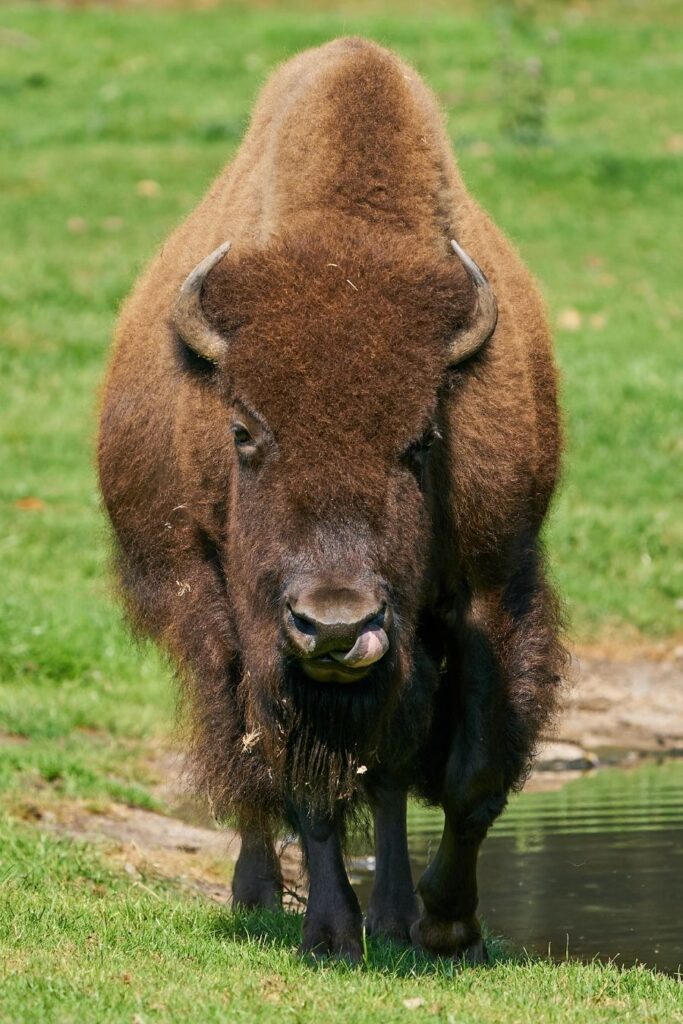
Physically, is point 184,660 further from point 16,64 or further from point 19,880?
point 16,64

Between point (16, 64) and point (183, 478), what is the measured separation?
20.2 m

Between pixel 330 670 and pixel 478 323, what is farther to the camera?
pixel 478 323

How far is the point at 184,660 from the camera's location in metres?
6.21

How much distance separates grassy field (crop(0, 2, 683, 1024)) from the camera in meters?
5.25

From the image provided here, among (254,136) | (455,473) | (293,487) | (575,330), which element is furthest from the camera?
(575,330)

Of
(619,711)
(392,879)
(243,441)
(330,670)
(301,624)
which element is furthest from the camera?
(619,711)

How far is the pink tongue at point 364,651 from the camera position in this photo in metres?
4.87

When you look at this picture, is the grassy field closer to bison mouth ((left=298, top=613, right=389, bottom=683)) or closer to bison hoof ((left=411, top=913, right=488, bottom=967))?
bison hoof ((left=411, top=913, right=488, bottom=967))

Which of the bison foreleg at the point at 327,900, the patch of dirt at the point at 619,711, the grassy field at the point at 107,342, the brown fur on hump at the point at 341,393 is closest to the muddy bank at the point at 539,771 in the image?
the patch of dirt at the point at 619,711

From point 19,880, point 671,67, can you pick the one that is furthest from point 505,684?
point 671,67

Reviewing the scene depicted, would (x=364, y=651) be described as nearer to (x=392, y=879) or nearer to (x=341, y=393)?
(x=341, y=393)

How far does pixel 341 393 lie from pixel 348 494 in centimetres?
30

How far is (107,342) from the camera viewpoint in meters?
15.8

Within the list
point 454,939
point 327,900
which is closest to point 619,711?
point 454,939
